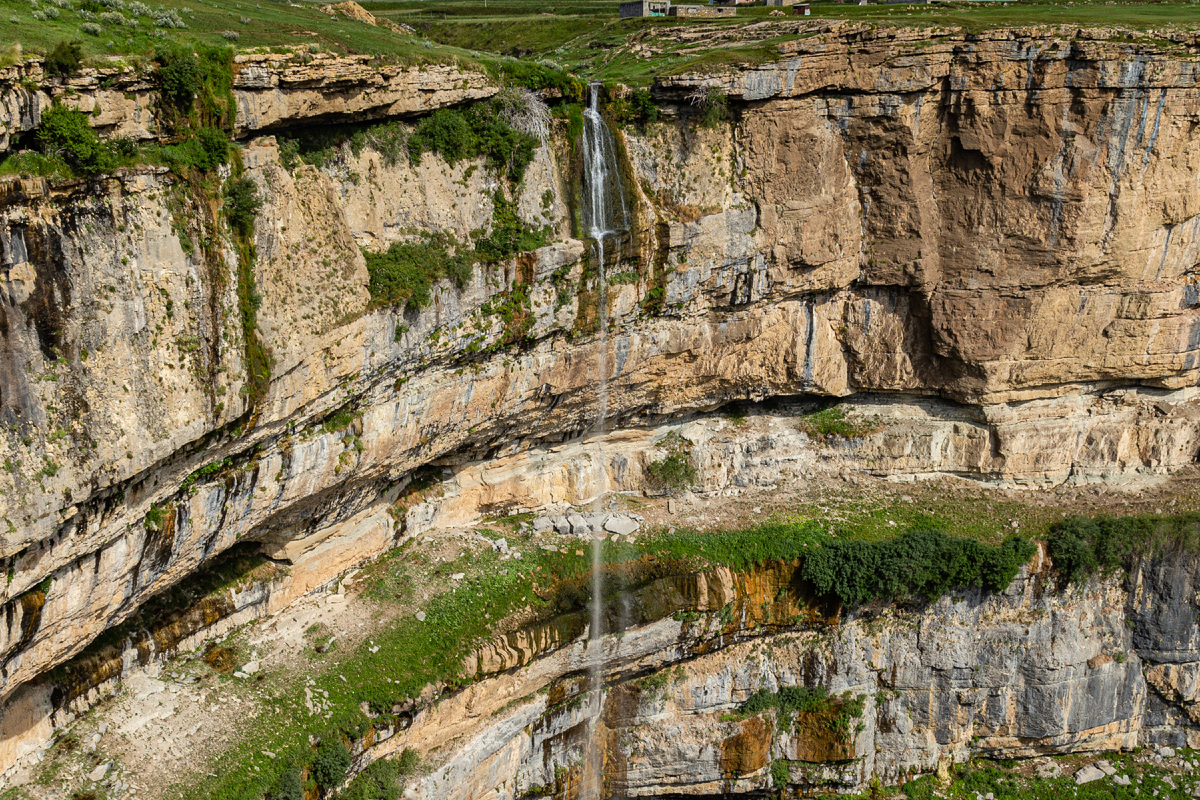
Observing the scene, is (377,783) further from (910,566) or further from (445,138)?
(910,566)

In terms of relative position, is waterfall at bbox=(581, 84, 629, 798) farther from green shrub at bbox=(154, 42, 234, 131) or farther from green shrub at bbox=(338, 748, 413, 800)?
green shrub at bbox=(154, 42, 234, 131)

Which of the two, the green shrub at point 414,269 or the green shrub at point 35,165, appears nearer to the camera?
the green shrub at point 35,165

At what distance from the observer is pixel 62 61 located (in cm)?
1588

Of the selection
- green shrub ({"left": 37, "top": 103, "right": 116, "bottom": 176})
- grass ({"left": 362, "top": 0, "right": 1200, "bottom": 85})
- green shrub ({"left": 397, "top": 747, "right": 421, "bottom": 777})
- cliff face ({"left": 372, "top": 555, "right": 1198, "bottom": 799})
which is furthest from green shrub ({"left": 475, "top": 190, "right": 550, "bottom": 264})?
green shrub ({"left": 397, "top": 747, "right": 421, "bottom": 777})

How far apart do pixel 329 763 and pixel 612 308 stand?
44.2ft

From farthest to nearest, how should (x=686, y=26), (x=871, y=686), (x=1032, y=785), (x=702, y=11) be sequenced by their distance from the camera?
(x=702, y=11) < (x=686, y=26) < (x=1032, y=785) < (x=871, y=686)

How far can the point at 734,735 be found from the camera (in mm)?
27844

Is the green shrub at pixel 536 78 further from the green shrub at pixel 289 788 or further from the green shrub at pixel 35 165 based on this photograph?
the green shrub at pixel 289 788

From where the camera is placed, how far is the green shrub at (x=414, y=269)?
22.1 meters

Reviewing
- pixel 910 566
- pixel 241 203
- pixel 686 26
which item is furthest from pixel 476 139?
pixel 910 566

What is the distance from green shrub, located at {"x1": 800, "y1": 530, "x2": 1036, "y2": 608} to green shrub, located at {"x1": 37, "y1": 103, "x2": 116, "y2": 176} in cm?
2055

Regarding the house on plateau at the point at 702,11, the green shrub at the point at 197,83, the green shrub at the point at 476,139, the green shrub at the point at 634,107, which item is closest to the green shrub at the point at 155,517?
the green shrub at the point at 197,83

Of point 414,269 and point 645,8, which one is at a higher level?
point 645,8

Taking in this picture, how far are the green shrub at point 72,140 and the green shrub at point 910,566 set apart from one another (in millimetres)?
20548
